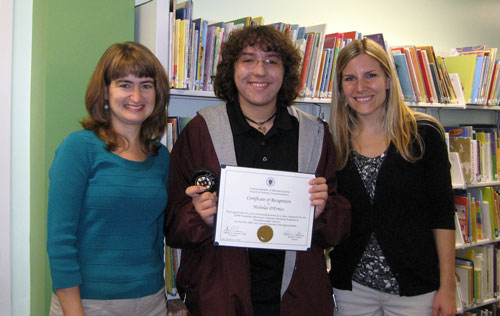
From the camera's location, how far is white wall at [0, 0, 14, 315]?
6.83 ft

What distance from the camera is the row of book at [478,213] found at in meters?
3.60

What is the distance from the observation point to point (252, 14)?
3.23 meters

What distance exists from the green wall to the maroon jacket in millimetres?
569

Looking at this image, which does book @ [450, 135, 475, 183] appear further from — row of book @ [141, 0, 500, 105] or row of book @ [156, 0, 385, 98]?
row of book @ [156, 0, 385, 98]

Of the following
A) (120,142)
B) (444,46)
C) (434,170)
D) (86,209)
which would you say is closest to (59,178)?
(86,209)

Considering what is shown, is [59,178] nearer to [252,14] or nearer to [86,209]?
[86,209]

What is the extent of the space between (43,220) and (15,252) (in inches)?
17.6

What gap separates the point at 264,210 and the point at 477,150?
2952 millimetres

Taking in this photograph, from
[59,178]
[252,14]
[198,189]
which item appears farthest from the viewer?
[252,14]

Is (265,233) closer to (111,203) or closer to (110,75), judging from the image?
(111,203)

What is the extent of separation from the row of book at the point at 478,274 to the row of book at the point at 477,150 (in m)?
0.69

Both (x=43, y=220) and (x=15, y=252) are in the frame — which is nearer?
(x=43, y=220)

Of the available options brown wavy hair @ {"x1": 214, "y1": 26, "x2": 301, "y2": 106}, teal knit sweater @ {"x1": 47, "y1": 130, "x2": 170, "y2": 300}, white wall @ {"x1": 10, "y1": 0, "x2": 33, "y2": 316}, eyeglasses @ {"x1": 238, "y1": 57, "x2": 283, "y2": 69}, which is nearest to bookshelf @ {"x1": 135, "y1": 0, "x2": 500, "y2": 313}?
brown wavy hair @ {"x1": 214, "y1": 26, "x2": 301, "y2": 106}

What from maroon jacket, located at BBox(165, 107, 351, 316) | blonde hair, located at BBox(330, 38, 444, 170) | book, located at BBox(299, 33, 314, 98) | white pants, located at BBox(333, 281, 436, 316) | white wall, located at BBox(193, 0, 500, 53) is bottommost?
white pants, located at BBox(333, 281, 436, 316)
